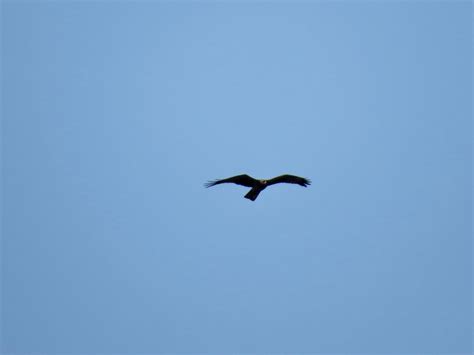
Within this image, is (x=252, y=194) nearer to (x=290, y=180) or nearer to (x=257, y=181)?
(x=257, y=181)

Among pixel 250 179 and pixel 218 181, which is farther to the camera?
pixel 250 179

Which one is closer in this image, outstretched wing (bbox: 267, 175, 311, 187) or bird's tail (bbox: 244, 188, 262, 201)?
outstretched wing (bbox: 267, 175, 311, 187)

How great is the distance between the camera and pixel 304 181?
25.4m

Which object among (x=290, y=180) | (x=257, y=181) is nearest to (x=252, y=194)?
(x=257, y=181)

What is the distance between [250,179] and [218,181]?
1.99 m

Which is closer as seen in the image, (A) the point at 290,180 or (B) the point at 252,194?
(A) the point at 290,180

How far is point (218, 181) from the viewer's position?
79.9 feet

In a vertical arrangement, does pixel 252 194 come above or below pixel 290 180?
below

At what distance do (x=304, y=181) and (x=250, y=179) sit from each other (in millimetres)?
2109

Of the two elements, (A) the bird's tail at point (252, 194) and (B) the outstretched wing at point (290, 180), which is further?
(A) the bird's tail at point (252, 194)

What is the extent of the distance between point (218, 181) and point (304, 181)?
3416mm
